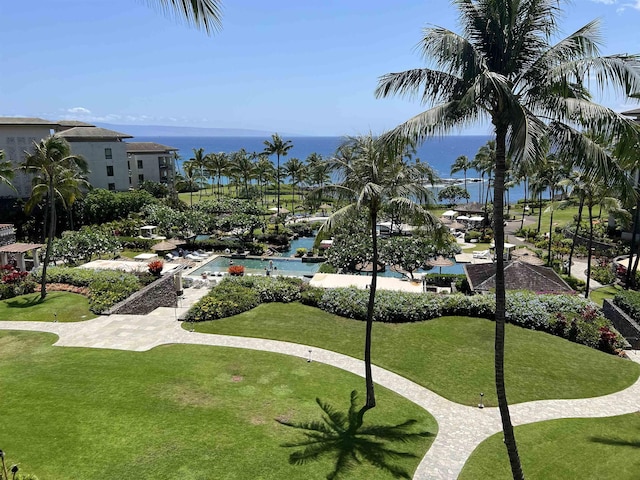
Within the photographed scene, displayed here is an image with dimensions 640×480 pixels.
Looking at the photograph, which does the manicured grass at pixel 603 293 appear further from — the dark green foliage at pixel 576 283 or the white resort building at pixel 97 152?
the white resort building at pixel 97 152

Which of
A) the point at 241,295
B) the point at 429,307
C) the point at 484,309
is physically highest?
the point at 241,295

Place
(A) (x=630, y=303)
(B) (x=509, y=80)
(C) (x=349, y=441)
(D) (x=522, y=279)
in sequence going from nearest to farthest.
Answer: (B) (x=509, y=80) < (C) (x=349, y=441) < (A) (x=630, y=303) < (D) (x=522, y=279)

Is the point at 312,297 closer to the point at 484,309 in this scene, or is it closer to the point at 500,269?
the point at 484,309

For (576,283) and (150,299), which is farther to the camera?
(576,283)

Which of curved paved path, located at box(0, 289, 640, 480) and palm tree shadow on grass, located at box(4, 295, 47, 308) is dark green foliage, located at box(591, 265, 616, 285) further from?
palm tree shadow on grass, located at box(4, 295, 47, 308)

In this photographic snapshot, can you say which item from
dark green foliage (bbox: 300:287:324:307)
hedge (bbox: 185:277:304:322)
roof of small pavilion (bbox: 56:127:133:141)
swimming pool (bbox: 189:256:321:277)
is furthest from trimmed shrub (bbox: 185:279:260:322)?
roof of small pavilion (bbox: 56:127:133:141)

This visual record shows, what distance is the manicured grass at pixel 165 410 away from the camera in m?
13.1

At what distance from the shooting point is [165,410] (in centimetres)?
1579

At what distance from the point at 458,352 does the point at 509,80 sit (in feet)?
48.2

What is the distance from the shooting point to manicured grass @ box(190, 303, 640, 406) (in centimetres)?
1856

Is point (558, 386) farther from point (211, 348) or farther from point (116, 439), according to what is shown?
point (116, 439)

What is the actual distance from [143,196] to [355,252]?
110 ft

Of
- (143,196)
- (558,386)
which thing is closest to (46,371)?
(558,386)

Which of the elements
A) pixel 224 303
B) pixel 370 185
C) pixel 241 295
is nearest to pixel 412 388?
pixel 370 185
